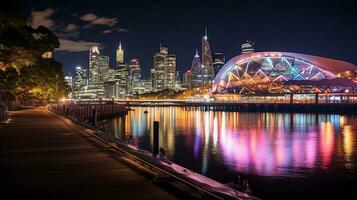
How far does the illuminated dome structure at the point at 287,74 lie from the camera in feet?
428

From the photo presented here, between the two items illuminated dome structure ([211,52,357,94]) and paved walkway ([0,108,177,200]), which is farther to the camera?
illuminated dome structure ([211,52,357,94])

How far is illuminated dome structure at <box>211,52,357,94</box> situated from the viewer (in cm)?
13038

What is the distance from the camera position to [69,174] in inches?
381

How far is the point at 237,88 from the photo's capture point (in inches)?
6132

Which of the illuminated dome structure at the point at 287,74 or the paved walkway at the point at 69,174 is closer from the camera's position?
the paved walkway at the point at 69,174

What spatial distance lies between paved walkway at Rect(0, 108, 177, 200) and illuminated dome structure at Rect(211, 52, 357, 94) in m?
129

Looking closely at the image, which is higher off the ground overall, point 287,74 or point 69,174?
point 287,74

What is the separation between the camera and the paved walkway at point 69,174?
7.81 m

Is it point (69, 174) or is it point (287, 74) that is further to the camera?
point (287, 74)

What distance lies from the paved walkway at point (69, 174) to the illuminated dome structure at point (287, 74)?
5069 inches

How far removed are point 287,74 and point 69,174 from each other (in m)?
138

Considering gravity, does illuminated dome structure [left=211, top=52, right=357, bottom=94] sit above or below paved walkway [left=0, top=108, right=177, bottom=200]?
above

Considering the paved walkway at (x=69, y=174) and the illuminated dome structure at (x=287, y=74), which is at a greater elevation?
the illuminated dome structure at (x=287, y=74)

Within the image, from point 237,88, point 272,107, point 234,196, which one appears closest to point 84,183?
point 234,196
